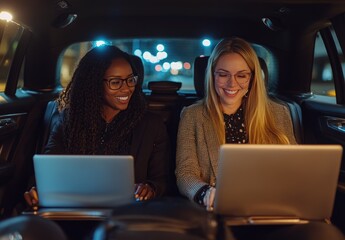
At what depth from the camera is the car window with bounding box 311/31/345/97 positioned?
2842 millimetres

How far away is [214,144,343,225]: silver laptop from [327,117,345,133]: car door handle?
1.05 meters

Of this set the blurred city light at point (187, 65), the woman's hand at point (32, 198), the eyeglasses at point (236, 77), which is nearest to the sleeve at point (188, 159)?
the eyeglasses at point (236, 77)

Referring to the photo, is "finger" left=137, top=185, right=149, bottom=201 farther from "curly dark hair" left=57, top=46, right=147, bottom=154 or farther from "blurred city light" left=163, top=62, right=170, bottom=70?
"blurred city light" left=163, top=62, right=170, bottom=70

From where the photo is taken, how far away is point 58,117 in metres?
2.31

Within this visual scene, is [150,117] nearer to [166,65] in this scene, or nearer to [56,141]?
[56,141]

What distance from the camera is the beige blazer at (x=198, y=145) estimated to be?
2.12m

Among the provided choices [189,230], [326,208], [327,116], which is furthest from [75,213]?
[327,116]

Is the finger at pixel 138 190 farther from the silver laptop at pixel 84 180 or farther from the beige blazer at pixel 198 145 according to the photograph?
the silver laptop at pixel 84 180

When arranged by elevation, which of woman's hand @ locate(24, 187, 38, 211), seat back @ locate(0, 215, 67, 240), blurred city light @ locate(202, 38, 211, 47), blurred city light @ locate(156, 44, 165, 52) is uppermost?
blurred city light @ locate(202, 38, 211, 47)

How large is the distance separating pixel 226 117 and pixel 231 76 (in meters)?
0.22

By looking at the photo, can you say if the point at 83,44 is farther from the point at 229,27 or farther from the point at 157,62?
the point at 229,27

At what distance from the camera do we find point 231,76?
2129 millimetres

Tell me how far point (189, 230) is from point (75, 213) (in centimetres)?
54

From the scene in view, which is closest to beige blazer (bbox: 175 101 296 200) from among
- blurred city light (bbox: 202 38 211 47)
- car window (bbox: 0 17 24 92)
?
blurred city light (bbox: 202 38 211 47)
